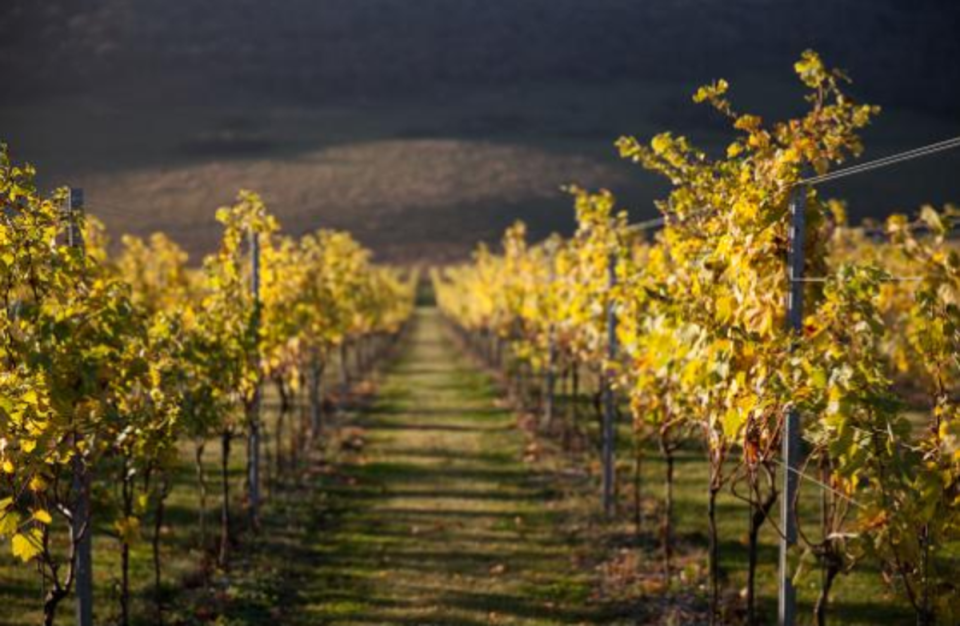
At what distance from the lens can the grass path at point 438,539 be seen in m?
8.91

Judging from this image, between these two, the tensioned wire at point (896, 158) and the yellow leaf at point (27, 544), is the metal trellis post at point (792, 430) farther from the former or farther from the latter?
the yellow leaf at point (27, 544)

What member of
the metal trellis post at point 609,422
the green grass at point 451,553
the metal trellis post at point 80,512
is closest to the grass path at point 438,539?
the green grass at point 451,553

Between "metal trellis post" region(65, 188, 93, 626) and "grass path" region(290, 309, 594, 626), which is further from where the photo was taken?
"grass path" region(290, 309, 594, 626)

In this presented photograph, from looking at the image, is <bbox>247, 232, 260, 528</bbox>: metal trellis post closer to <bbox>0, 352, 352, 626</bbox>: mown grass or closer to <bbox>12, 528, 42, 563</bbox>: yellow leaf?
<bbox>0, 352, 352, 626</bbox>: mown grass

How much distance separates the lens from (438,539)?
11.4m

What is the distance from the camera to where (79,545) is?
6.21m

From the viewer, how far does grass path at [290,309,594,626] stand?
8.91m

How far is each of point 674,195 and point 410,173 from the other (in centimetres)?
18136

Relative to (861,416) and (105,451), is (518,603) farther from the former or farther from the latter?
(861,416)

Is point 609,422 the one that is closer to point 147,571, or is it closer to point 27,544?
point 147,571

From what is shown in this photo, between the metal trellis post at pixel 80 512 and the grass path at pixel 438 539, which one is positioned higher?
the metal trellis post at pixel 80 512

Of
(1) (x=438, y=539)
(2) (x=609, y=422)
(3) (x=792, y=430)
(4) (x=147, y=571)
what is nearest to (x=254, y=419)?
(4) (x=147, y=571)

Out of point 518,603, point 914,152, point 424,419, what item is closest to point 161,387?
point 518,603

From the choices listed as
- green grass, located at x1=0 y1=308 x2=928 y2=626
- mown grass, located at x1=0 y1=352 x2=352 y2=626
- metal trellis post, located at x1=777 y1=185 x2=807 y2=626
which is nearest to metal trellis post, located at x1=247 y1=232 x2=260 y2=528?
green grass, located at x1=0 y1=308 x2=928 y2=626
